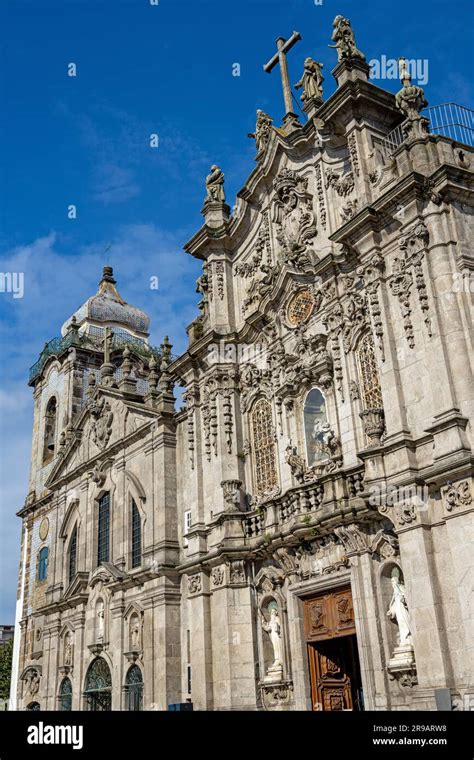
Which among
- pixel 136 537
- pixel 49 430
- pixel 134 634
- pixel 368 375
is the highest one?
pixel 49 430

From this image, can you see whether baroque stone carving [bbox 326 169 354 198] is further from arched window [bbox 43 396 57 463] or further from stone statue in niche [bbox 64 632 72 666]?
arched window [bbox 43 396 57 463]

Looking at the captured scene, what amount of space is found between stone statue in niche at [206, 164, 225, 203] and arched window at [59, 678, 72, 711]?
1596cm

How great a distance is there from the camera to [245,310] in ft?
71.9

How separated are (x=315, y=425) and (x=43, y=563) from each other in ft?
54.4

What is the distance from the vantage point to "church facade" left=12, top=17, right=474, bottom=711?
14.6 metres

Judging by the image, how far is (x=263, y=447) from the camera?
20.1 m

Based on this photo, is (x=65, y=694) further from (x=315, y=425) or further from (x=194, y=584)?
(x=315, y=425)

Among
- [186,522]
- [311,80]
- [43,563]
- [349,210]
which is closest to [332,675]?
[186,522]

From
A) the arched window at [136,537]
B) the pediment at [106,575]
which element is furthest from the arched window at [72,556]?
the arched window at [136,537]

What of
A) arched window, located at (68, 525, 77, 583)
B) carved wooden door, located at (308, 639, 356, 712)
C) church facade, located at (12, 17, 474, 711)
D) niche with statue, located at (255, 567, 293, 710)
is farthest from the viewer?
arched window, located at (68, 525, 77, 583)

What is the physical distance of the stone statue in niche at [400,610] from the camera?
14648 mm

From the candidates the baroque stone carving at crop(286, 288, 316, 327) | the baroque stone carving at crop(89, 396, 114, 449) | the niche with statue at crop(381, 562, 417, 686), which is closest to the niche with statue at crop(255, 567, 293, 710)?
the niche with statue at crop(381, 562, 417, 686)
